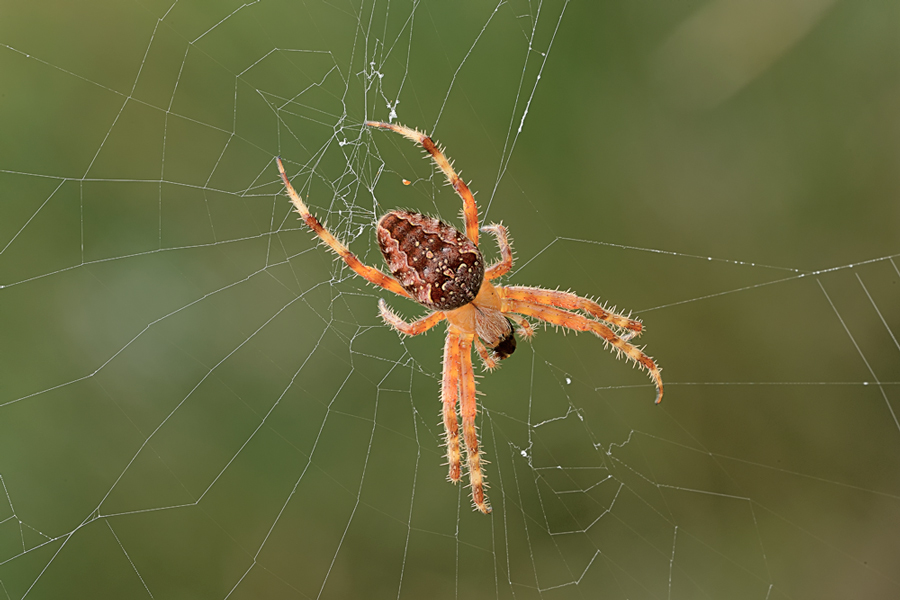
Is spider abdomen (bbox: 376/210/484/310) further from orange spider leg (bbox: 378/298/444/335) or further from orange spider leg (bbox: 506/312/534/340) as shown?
orange spider leg (bbox: 506/312/534/340)

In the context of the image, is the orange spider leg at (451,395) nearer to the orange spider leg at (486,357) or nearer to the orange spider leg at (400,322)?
the orange spider leg at (486,357)

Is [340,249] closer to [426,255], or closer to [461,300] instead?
[426,255]

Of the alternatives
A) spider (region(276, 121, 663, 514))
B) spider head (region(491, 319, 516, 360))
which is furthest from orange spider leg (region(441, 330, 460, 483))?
spider head (region(491, 319, 516, 360))

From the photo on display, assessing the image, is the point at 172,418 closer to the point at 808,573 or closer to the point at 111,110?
the point at 111,110

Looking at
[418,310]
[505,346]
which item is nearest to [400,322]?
[505,346]

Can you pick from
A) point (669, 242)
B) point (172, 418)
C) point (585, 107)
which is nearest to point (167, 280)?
point (172, 418)

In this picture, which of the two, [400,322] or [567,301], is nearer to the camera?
[400,322]

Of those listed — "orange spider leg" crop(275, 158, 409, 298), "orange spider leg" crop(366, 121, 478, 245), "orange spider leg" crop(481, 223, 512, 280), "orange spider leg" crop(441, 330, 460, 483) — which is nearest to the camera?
"orange spider leg" crop(275, 158, 409, 298)
